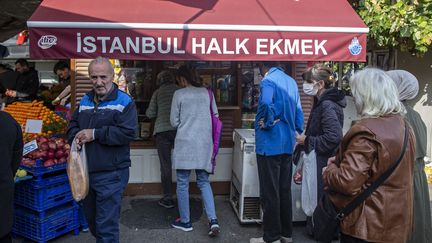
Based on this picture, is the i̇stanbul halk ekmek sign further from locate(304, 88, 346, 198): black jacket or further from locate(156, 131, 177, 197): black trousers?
locate(156, 131, 177, 197): black trousers

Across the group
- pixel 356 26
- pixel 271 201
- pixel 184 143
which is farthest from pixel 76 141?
pixel 356 26

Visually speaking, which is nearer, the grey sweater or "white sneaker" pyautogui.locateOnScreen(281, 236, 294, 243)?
"white sneaker" pyautogui.locateOnScreen(281, 236, 294, 243)

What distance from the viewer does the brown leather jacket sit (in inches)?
89.6

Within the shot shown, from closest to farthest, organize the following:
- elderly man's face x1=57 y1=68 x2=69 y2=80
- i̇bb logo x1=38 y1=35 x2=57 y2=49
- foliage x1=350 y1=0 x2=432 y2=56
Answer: i̇bb logo x1=38 y1=35 x2=57 y2=49 < foliage x1=350 y1=0 x2=432 y2=56 < elderly man's face x1=57 y1=68 x2=69 y2=80

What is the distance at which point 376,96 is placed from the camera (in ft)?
7.70

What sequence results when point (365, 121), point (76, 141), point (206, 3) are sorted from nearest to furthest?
point (365, 121), point (76, 141), point (206, 3)

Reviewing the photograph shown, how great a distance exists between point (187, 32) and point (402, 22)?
4.17 metres

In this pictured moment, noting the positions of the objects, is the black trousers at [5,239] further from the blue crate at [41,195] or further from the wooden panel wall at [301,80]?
the wooden panel wall at [301,80]

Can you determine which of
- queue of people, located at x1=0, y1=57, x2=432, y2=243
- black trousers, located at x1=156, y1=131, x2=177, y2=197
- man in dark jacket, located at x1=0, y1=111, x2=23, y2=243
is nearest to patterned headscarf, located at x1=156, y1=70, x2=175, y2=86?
queue of people, located at x1=0, y1=57, x2=432, y2=243

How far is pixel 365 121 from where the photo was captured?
2.34 meters

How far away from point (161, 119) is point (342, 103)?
215 centimetres

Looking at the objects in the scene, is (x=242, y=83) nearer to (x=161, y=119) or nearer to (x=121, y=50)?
(x=161, y=119)

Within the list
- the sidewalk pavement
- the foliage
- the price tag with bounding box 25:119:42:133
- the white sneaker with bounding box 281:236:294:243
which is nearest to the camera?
the white sneaker with bounding box 281:236:294:243

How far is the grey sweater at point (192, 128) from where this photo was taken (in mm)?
4477
